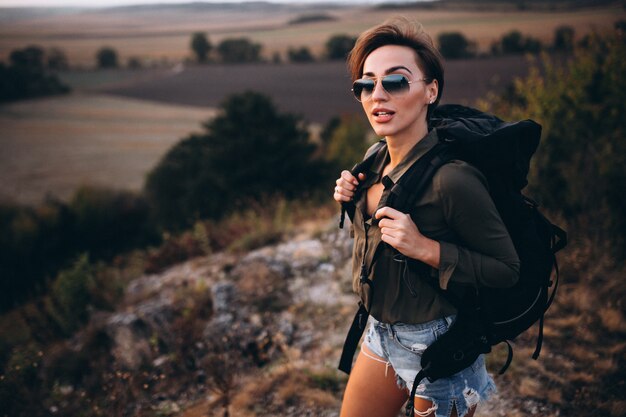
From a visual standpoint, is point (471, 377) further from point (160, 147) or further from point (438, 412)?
point (160, 147)

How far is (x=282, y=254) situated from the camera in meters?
5.59

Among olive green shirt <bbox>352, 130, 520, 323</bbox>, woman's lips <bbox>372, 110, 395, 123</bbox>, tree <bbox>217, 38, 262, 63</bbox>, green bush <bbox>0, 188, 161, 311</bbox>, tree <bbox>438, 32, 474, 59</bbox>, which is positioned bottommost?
green bush <bbox>0, 188, 161, 311</bbox>

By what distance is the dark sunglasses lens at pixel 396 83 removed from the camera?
55.8 inches

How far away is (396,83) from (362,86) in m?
0.16

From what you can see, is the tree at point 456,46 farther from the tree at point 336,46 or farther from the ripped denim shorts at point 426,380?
the ripped denim shorts at point 426,380

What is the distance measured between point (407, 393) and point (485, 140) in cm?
106

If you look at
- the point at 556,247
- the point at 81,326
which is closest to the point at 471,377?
the point at 556,247

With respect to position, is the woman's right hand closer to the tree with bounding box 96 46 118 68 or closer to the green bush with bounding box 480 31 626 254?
the green bush with bounding box 480 31 626 254

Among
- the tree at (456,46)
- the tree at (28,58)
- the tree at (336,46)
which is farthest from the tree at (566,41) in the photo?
the tree at (28,58)

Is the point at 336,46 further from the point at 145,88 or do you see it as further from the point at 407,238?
the point at 407,238

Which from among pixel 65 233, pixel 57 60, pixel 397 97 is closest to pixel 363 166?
pixel 397 97

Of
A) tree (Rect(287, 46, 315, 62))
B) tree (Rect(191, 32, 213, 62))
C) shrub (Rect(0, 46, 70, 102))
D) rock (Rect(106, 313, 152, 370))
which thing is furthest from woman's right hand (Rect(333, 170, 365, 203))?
tree (Rect(191, 32, 213, 62))

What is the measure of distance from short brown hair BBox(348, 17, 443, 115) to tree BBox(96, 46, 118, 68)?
6182cm

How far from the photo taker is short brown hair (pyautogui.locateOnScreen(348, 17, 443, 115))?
4.68ft
